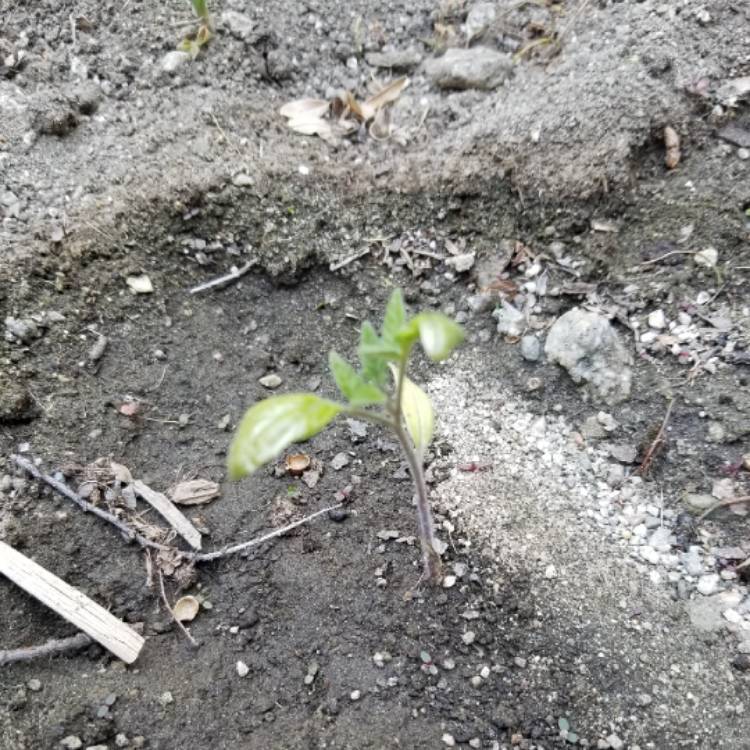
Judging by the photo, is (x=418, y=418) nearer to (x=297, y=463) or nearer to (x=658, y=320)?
(x=297, y=463)

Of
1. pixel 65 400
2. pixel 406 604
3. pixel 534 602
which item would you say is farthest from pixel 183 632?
pixel 534 602

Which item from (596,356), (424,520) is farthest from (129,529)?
(596,356)

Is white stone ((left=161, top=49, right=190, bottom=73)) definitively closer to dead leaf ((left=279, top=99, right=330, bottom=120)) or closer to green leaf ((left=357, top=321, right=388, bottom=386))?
dead leaf ((left=279, top=99, right=330, bottom=120))

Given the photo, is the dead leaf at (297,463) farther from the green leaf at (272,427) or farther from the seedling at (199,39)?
the seedling at (199,39)

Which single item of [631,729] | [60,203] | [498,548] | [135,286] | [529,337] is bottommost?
[631,729]

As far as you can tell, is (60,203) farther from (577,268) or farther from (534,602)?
(534,602)

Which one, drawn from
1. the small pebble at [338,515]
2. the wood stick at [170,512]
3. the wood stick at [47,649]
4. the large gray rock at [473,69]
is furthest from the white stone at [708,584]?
the large gray rock at [473,69]

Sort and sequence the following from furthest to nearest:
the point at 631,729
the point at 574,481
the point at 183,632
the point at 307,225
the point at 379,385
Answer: the point at 307,225 → the point at 574,481 → the point at 183,632 → the point at 631,729 → the point at 379,385

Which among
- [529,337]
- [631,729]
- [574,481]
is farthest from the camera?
[529,337]
